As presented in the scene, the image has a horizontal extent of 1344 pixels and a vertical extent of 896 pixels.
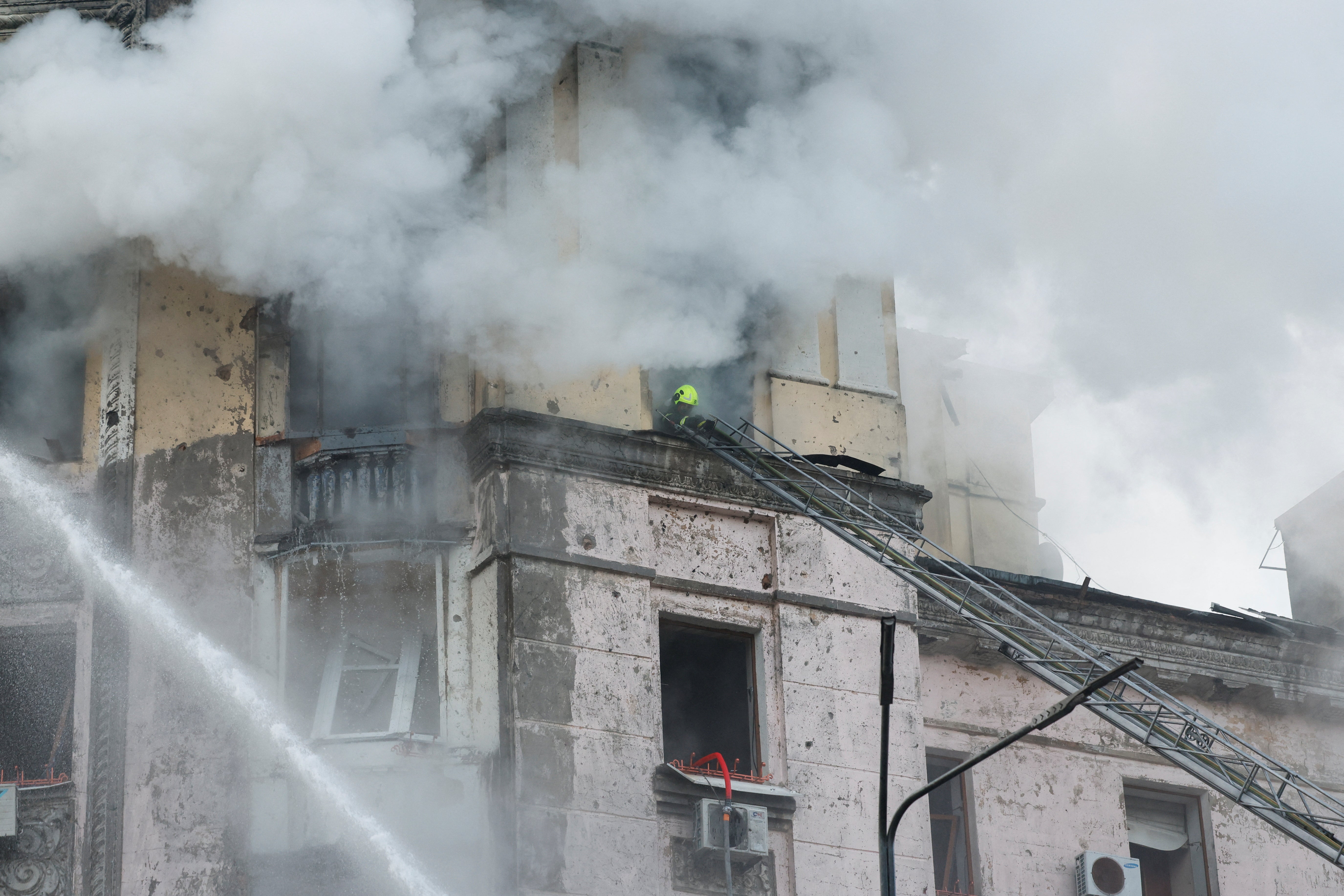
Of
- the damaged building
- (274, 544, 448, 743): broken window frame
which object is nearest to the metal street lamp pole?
the damaged building

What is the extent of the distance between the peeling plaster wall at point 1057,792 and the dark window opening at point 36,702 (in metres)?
7.31

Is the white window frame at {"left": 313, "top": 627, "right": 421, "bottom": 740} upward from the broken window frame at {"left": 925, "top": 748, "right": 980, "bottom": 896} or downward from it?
upward

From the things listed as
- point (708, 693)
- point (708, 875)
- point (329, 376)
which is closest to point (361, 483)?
point (329, 376)

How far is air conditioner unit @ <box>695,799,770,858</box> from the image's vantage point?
15.0m

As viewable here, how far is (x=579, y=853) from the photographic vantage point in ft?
48.1

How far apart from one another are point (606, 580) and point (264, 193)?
164 inches

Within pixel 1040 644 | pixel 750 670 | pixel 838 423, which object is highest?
pixel 838 423

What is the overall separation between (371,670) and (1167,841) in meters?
7.73

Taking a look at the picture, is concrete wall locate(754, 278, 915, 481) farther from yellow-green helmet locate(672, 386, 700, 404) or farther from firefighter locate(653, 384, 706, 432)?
yellow-green helmet locate(672, 386, 700, 404)

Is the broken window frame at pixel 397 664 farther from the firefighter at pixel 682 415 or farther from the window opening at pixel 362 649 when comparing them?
the firefighter at pixel 682 415

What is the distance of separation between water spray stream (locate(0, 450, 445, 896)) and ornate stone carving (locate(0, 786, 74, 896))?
1377mm

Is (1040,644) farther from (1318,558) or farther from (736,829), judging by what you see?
(1318,558)

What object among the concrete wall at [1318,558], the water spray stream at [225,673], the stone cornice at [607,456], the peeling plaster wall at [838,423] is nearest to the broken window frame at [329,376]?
the stone cornice at [607,456]

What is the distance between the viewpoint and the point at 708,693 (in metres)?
16.8
